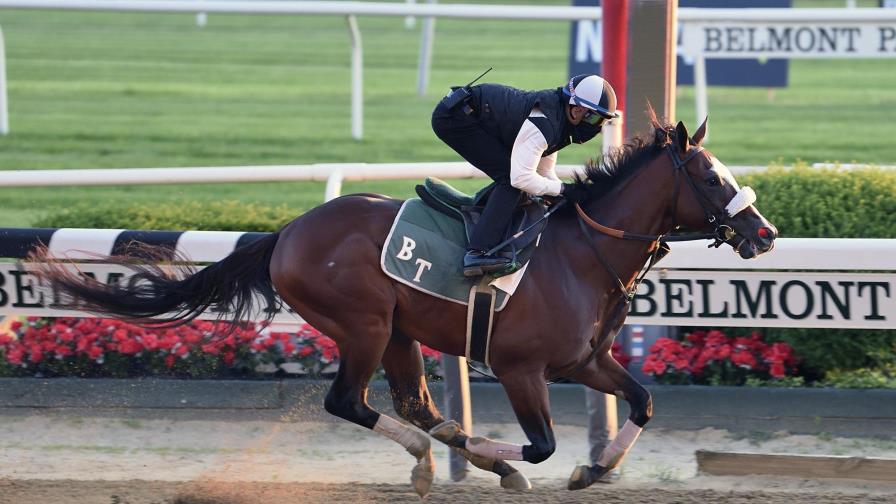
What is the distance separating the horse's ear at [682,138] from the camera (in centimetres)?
453

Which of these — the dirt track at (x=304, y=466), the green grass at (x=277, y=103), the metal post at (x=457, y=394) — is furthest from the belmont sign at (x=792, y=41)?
the metal post at (x=457, y=394)

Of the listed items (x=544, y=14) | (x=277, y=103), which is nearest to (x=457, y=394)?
(x=544, y=14)

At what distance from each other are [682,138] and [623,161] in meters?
0.26

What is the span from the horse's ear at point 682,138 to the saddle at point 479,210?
521mm

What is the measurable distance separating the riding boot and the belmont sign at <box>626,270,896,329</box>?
3.97 ft

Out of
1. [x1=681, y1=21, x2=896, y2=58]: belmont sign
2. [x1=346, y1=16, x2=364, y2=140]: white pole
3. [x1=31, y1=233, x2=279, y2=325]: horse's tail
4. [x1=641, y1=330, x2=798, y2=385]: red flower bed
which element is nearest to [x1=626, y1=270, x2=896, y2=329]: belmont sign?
[x1=641, y1=330, x2=798, y2=385]: red flower bed

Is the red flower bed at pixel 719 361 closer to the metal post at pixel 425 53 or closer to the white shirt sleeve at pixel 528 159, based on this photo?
the white shirt sleeve at pixel 528 159

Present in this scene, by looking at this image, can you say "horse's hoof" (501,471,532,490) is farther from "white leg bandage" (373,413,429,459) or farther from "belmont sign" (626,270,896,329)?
"belmont sign" (626,270,896,329)

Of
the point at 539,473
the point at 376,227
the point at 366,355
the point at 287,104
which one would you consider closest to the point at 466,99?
the point at 376,227

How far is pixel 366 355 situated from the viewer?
4730 millimetres

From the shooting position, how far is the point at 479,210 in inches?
188

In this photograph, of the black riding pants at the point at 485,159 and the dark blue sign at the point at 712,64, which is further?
the dark blue sign at the point at 712,64

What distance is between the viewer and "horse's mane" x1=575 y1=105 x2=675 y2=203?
4711 mm

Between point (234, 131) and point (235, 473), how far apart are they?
7605 mm
